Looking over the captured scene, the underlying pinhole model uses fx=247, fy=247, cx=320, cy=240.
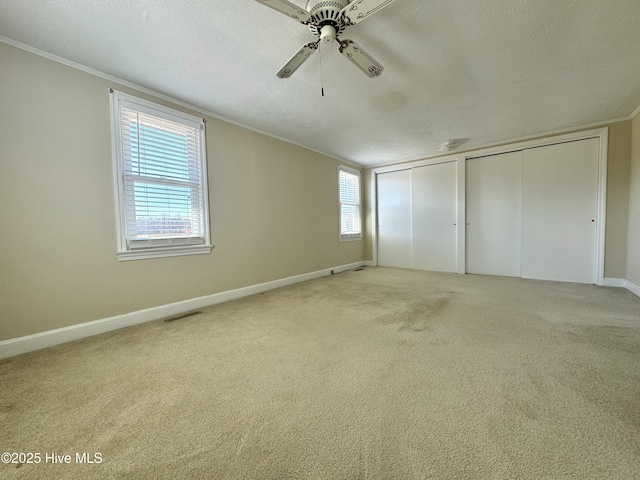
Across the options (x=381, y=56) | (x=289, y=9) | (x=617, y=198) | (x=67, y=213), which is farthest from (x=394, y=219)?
(x=67, y=213)

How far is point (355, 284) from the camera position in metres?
4.12

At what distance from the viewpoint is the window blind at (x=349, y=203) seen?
5425 mm

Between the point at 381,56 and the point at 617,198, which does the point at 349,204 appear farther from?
the point at 617,198

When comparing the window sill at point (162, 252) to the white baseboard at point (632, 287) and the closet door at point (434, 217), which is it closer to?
the closet door at point (434, 217)

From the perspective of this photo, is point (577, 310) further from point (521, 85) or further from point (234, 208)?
point (234, 208)

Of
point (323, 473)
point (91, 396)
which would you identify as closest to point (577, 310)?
point (323, 473)

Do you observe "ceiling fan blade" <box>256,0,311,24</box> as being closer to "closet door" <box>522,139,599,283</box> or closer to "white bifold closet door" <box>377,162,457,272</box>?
"white bifold closet door" <box>377,162,457,272</box>

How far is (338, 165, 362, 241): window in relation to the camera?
17.8ft

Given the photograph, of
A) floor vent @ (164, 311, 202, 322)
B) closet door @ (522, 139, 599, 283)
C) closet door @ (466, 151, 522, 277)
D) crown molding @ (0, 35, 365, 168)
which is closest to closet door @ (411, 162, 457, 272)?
closet door @ (466, 151, 522, 277)

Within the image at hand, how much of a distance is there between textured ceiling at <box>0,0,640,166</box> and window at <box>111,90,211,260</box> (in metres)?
0.32

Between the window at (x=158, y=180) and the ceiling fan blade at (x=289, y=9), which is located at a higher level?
the ceiling fan blade at (x=289, y=9)

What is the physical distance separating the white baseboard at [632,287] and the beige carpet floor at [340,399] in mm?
1171

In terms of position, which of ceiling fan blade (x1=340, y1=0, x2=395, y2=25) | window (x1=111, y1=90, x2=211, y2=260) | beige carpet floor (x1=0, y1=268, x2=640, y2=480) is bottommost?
beige carpet floor (x1=0, y1=268, x2=640, y2=480)

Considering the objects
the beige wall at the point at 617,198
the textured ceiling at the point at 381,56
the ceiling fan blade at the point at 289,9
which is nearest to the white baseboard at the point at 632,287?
the beige wall at the point at 617,198
